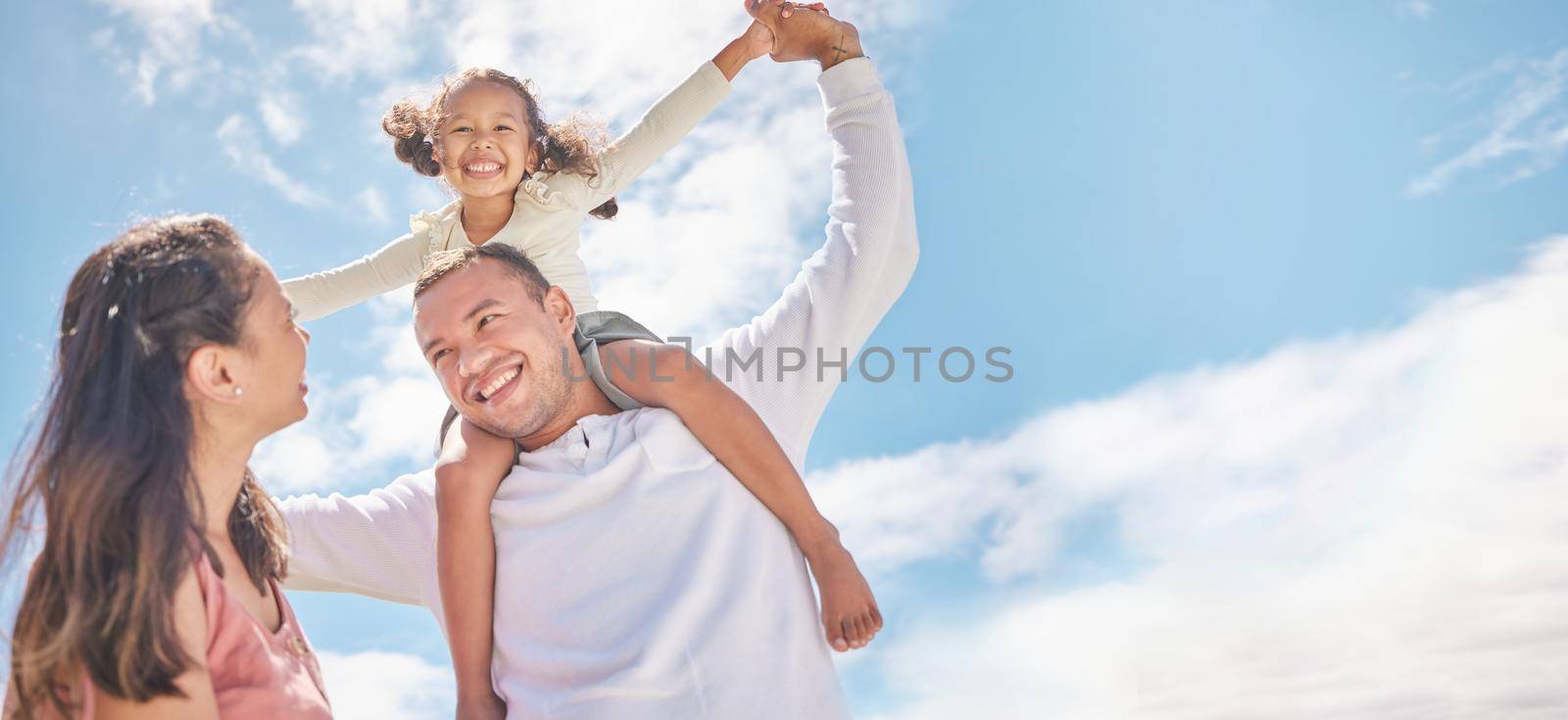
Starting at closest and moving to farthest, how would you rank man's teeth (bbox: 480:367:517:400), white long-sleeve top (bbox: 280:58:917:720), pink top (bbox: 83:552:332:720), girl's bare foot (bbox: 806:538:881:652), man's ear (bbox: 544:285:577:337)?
pink top (bbox: 83:552:332:720) → white long-sleeve top (bbox: 280:58:917:720) → girl's bare foot (bbox: 806:538:881:652) → man's teeth (bbox: 480:367:517:400) → man's ear (bbox: 544:285:577:337)

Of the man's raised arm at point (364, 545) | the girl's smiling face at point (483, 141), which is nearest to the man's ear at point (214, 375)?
the man's raised arm at point (364, 545)

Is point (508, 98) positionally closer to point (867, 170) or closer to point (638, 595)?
point (867, 170)

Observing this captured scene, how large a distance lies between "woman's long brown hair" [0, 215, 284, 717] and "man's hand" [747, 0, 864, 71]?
8.50ft

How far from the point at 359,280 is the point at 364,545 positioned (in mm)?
1594

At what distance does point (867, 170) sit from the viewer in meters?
4.22

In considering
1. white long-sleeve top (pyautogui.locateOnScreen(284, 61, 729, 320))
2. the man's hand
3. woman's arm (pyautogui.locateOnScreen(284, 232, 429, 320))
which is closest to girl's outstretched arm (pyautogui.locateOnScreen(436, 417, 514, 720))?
white long-sleeve top (pyautogui.locateOnScreen(284, 61, 729, 320))

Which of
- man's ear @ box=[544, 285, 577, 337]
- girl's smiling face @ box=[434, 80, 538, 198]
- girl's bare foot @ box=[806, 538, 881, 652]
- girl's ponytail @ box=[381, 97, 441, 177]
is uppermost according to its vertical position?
girl's ponytail @ box=[381, 97, 441, 177]

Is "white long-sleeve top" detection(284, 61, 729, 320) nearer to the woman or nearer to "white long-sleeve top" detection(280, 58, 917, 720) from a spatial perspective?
"white long-sleeve top" detection(280, 58, 917, 720)

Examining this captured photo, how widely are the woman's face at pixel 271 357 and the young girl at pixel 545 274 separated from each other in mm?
747

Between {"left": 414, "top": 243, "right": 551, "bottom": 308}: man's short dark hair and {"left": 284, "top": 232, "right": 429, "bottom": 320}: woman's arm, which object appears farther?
{"left": 284, "top": 232, "right": 429, "bottom": 320}: woman's arm

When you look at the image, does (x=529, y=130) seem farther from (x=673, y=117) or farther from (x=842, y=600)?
(x=842, y=600)

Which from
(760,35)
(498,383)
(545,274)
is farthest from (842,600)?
(760,35)

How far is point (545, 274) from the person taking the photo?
15.9ft

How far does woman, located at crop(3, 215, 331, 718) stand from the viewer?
7.23 feet
